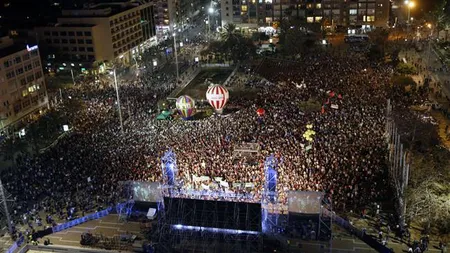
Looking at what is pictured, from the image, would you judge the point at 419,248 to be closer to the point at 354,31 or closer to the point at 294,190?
the point at 294,190

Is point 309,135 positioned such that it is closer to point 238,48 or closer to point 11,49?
point 11,49

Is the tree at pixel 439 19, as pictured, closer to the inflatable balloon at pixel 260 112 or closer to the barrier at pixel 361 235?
the inflatable balloon at pixel 260 112

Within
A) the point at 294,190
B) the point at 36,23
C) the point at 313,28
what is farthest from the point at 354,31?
the point at 294,190

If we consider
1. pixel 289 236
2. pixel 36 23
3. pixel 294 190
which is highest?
pixel 36 23

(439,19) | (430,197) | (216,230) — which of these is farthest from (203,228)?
(439,19)

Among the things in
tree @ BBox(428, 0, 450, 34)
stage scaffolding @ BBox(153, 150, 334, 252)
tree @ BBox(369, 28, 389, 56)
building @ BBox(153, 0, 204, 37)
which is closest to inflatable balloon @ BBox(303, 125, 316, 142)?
stage scaffolding @ BBox(153, 150, 334, 252)
